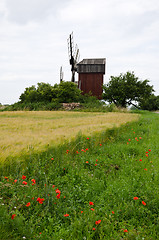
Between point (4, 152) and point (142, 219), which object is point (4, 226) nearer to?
point (4, 152)

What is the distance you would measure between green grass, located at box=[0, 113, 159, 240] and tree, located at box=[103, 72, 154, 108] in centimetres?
2828

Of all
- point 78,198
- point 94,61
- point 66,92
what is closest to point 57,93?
point 66,92

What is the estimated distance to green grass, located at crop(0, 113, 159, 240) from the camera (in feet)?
8.90

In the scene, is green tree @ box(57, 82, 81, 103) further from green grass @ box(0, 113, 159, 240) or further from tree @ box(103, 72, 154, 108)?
green grass @ box(0, 113, 159, 240)

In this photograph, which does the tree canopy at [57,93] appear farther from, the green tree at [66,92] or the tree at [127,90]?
the tree at [127,90]

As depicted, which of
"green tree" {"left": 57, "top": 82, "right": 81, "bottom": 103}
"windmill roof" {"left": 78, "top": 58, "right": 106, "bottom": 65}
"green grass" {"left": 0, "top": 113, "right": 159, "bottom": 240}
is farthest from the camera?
"windmill roof" {"left": 78, "top": 58, "right": 106, "bottom": 65}

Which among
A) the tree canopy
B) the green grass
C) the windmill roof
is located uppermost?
the windmill roof

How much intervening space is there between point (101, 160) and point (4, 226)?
3.30 meters

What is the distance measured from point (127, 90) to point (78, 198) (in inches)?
1221

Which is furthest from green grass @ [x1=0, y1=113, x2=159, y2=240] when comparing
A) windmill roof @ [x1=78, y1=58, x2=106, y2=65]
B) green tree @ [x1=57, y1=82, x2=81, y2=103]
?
windmill roof @ [x1=78, y1=58, x2=106, y2=65]

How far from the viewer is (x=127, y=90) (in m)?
32.7

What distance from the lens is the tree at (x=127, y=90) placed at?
3259 centimetres

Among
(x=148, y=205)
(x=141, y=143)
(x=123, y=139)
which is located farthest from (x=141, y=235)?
(x=123, y=139)

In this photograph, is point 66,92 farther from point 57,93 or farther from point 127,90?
point 127,90
